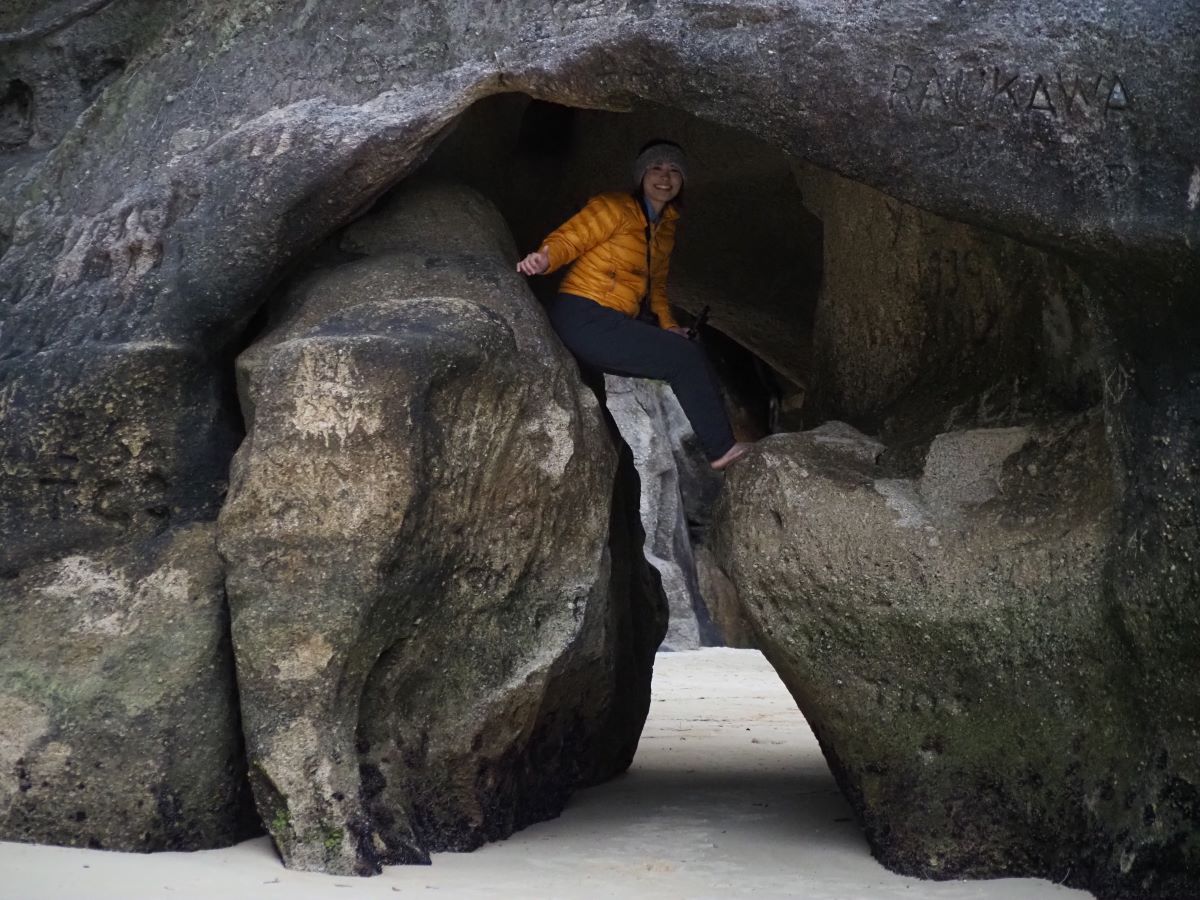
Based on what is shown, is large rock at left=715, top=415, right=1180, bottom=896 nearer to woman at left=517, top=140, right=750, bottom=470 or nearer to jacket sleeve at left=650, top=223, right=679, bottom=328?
woman at left=517, top=140, right=750, bottom=470

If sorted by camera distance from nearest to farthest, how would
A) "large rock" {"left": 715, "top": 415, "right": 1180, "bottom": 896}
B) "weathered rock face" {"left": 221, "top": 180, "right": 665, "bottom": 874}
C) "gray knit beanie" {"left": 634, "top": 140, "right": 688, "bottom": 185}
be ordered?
"large rock" {"left": 715, "top": 415, "right": 1180, "bottom": 896}, "weathered rock face" {"left": 221, "top": 180, "right": 665, "bottom": 874}, "gray knit beanie" {"left": 634, "top": 140, "right": 688, "bottom": 185}

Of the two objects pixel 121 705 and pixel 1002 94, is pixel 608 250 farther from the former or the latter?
pixel 121 705

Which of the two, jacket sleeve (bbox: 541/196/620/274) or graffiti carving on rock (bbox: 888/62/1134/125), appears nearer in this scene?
graffiti carving on rock (bbox: 888/62/1134/125)

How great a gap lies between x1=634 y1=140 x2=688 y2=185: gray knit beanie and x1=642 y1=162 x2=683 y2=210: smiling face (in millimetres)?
10

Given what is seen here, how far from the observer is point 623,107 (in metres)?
4.31

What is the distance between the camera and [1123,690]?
3936 mm

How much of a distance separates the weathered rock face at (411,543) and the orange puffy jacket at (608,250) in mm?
202

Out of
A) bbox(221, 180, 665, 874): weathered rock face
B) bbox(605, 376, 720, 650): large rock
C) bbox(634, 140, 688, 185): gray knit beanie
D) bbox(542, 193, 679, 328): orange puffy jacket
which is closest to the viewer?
bbox(221, 180, 665, 874): weathered rock face

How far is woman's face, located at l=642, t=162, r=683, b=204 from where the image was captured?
5199 mm

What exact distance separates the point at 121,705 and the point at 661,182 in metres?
2.32

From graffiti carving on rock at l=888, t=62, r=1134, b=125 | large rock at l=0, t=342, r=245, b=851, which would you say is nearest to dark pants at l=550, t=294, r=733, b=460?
large rock at l=0, t=342, r=245, b=851

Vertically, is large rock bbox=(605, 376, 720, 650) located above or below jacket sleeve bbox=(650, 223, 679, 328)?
below

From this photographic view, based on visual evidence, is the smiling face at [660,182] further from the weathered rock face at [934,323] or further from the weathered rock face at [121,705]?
the weathered rock face at [121,705]

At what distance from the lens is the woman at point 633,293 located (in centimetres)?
493
